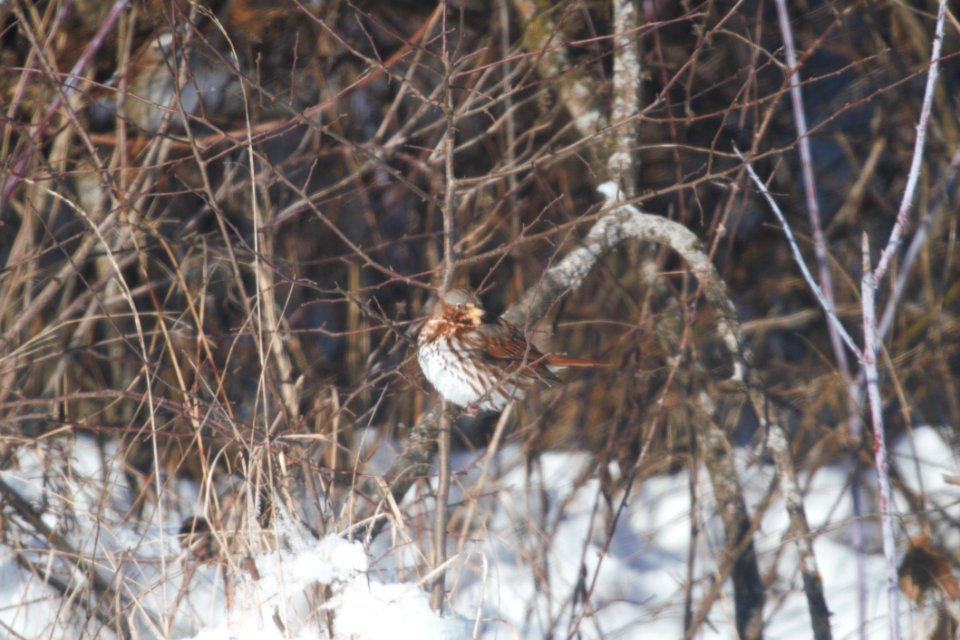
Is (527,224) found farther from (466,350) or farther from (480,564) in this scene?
(480,564)

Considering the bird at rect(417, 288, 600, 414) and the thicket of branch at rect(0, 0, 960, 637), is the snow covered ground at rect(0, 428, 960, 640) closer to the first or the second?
the thicket of branch at rect(0, 0, 960, 637)

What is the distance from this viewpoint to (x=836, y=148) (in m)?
5.08

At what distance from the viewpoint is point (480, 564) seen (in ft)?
12.7

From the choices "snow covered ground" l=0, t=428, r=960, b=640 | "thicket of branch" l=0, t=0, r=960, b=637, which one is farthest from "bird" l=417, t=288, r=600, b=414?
"snow covered ground" l=0, t=428, r=960, b=640

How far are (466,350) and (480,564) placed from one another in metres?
1.45

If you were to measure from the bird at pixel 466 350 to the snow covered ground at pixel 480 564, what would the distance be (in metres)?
0.29

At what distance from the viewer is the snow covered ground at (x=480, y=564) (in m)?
2.11

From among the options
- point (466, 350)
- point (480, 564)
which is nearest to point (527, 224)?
point (466, 350)

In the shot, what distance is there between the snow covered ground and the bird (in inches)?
11.5

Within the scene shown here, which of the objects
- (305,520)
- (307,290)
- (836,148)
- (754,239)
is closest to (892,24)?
(836,148)

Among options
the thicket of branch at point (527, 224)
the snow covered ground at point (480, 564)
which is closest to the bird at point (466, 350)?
the thicket of branch at point (527, 224)

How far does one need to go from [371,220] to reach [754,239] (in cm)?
201

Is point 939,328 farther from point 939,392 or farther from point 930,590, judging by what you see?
point 930,590

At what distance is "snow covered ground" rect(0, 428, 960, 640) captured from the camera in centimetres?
211
